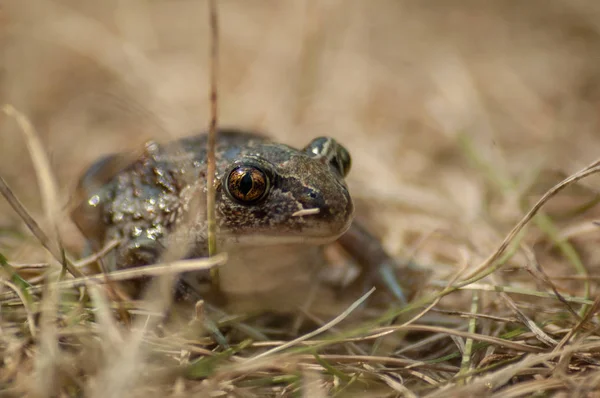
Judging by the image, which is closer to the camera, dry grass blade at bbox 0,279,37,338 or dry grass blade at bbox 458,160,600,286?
dry grass blade at bbox 0,279,37,338

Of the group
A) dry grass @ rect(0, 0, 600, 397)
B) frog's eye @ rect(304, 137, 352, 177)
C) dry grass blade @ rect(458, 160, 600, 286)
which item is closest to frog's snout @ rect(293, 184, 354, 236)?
frog's eye @ rect(304, 137, 352, 177)

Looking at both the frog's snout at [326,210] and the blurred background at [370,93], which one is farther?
the blurred background at [370,93]

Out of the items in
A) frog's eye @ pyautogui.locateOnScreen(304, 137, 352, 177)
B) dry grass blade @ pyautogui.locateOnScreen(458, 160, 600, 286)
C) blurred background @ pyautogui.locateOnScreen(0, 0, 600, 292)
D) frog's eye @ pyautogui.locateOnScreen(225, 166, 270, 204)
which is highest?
blurred background @ pyautogui.locateOnScreen(0, 0, 600, 292)

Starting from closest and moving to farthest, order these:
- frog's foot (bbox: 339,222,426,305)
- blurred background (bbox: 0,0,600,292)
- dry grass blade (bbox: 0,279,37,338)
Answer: dry grass blade (bbox: 0,279,37,338) → frog's foot (bbox: 339,222,426,305) → blurred background (bbox: 0,0,600,292)

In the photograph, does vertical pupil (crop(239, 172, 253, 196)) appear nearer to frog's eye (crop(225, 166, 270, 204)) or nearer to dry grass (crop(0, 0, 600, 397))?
frog's eye (crop(225, 166, 270, 204))

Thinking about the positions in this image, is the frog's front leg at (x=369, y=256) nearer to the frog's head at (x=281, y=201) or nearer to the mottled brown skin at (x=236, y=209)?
the mottled brown skin at (x=236, y=209)

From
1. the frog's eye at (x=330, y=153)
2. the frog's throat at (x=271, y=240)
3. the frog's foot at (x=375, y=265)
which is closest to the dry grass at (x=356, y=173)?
the frog's foot at (x=375, y=265)

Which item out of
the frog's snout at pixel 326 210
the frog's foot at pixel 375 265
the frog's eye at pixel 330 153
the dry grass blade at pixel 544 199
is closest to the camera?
the dry grass blade at pixel 544 199

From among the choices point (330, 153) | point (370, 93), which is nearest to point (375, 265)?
point (330, 153)

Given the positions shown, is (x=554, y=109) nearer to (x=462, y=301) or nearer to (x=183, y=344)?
(x=462, y=301)
